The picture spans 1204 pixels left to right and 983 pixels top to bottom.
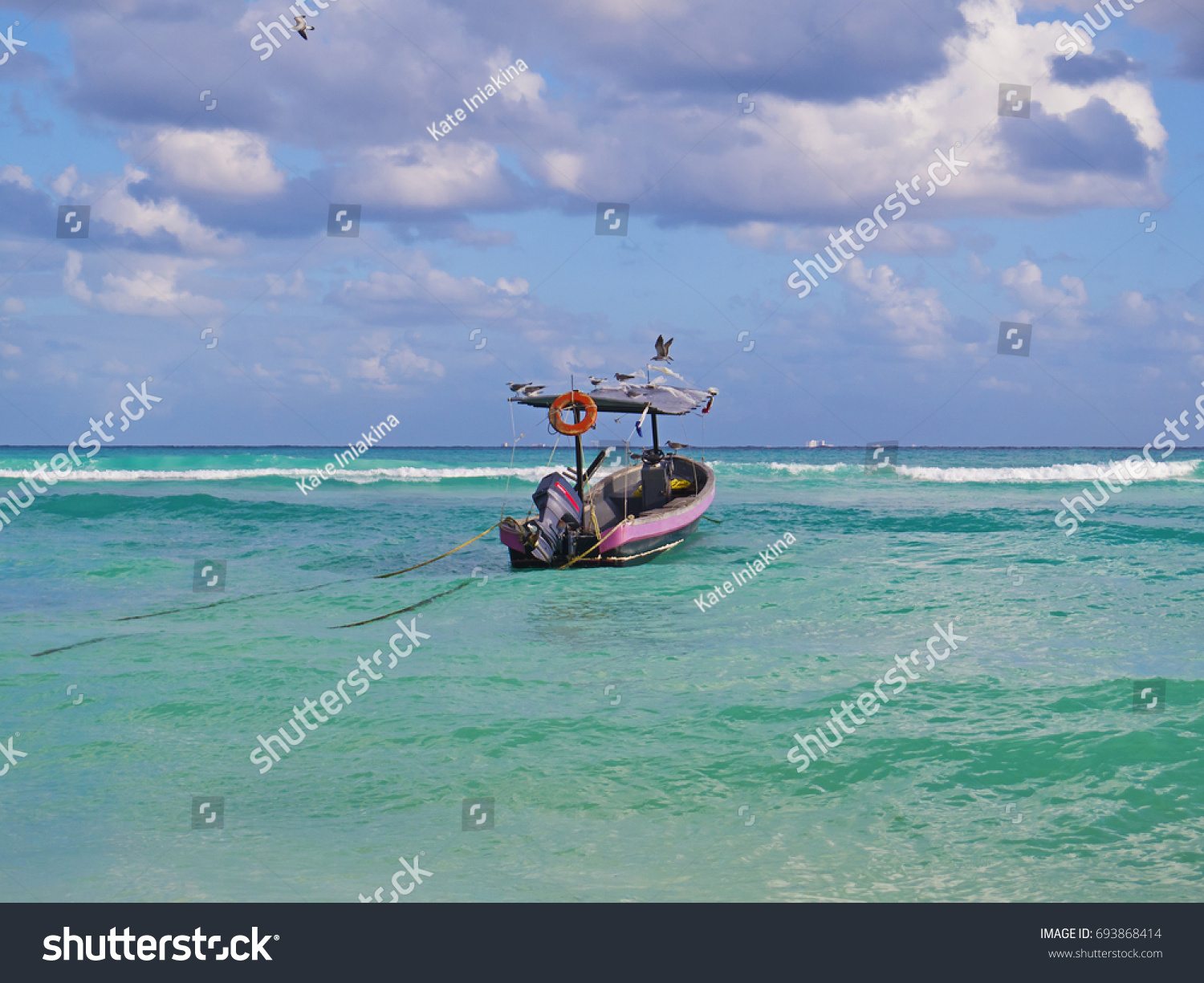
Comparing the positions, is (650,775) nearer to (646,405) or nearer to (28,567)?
(646,405)

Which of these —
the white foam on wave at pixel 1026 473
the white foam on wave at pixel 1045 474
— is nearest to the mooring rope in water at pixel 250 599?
the white foam on wave at pixel 1026 473

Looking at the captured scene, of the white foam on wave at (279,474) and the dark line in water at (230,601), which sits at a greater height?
the white foam on wave at (279,474)

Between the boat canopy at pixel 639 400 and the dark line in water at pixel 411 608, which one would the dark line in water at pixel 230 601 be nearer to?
the dark line in water at pixel 411 608

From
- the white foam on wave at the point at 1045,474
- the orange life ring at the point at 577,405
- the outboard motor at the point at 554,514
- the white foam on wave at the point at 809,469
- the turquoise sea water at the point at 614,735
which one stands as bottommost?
the turquoise sea water at the point at 614,735

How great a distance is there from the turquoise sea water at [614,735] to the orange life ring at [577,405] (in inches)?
118

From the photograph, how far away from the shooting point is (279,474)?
55.4 m

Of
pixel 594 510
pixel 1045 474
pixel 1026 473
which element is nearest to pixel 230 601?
pixel 594 510

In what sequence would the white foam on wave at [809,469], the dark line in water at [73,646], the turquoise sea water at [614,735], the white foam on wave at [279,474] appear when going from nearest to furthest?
1. the turquoise sea water at [614,735]
2. the dark line in water at [73,646]
3. the white foam on wave at [279,474]
4. the white foam on wave at [809,469]

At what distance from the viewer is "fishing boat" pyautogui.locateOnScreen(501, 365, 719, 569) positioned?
18891 mm

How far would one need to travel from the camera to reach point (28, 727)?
8.87 meters

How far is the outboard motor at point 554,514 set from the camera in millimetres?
19062

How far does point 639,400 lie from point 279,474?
40.9 meters

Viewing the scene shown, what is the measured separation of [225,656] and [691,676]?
5.92m

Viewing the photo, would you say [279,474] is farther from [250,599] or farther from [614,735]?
[614,735]
